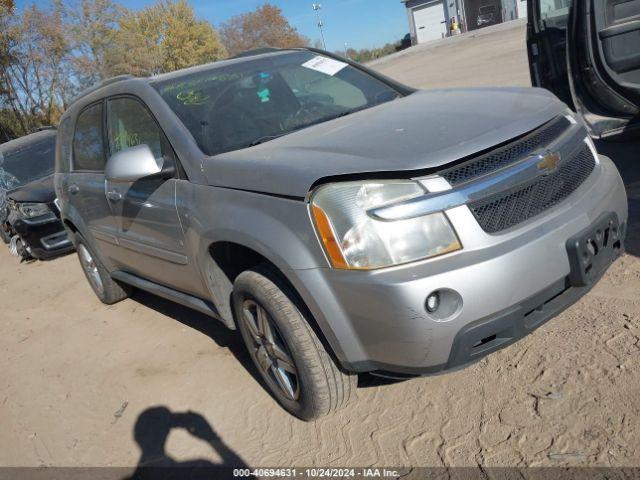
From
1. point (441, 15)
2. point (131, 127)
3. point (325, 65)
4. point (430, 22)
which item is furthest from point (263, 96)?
point (430, 22)

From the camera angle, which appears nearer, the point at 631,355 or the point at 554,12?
the point at 631,355

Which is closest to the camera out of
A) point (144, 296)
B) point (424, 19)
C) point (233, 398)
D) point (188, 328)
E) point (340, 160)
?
point (340, 160)

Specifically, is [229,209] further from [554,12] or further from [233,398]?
[554,12]

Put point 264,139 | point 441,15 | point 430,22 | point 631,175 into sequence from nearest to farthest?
point 264,139
point 631,175
point 441,15
point 430,22

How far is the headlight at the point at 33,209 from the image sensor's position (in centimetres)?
793

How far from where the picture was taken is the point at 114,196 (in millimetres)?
3846

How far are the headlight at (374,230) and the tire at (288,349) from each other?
1.42 ft

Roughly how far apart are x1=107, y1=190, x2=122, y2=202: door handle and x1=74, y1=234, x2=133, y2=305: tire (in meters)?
1.20

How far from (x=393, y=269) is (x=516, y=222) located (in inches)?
21.3

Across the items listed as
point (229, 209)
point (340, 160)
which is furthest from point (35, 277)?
point (340, 160)

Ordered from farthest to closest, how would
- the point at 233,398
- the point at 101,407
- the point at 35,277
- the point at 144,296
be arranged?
the point at 35,277, the point at 144,296, the point at 101,407, the point at 233,398

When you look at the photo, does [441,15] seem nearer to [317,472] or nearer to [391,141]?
[391,141]

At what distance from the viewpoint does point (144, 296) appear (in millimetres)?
5484

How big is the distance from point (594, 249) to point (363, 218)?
3.29 ft
